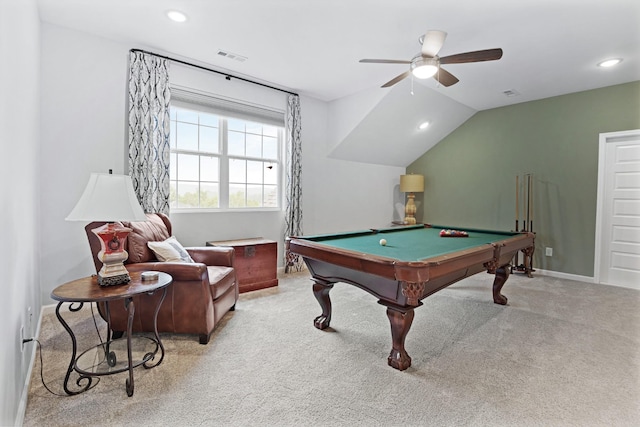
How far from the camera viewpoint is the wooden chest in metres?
3.70

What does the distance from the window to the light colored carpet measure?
1.65 metres

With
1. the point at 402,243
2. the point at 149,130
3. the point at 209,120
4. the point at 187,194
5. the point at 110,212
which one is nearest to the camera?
the point at 110,212

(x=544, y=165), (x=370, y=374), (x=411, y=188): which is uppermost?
(x=544, y=165)

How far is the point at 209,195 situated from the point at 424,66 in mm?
2898

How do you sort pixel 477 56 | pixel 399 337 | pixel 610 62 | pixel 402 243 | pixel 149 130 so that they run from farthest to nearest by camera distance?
pixel 610 62 → pixel 149 130 → pixel 402 243 → pixel 477 56 → pixel 399 337

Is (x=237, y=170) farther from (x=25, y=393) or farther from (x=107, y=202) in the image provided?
(x=25, y=393)

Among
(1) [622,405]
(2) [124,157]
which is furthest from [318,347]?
(2) [124,157]

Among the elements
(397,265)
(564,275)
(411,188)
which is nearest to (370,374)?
(397,265)

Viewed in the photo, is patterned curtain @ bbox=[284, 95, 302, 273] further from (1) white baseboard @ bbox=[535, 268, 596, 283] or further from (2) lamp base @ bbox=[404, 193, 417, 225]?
(1) white baseboard @ bbox=[535, 268, 596, 283]

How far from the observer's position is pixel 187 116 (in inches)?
153

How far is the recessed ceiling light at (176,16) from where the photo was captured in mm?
2666

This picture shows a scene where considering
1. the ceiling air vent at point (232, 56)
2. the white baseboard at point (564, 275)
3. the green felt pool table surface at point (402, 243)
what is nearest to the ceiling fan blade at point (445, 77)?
the green felt pool table surface at point (402, 243)

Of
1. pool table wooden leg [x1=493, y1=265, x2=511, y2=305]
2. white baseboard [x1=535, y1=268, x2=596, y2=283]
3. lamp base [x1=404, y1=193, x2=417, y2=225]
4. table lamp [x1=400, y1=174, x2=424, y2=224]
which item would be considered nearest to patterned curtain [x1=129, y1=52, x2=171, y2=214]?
pool table wooden leg [x1=493, y1=265, x2=511, y2=305]

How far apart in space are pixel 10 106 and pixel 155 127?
192 centimetres
